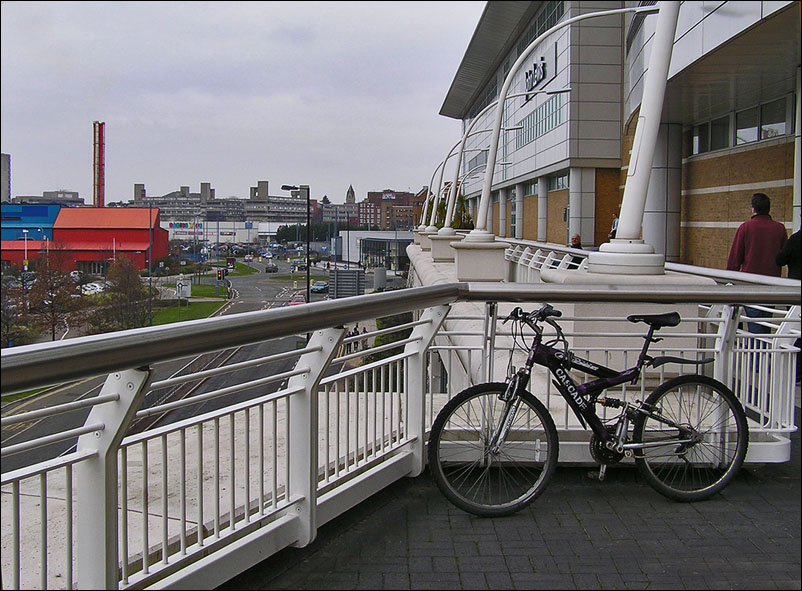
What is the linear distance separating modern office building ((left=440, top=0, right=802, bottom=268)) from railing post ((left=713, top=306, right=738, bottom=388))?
2234 mm

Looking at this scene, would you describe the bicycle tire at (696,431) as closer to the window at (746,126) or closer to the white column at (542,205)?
the window at (746,126)

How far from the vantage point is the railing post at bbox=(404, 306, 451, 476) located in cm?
415

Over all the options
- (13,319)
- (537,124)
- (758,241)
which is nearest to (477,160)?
(537,124)

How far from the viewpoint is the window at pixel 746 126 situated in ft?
Result: 58.7

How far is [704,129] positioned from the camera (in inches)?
893

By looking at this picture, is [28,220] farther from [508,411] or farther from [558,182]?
[558,182]

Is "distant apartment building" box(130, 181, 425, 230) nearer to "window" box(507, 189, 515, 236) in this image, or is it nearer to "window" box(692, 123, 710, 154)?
"window" box(692, 123, 710, 154)

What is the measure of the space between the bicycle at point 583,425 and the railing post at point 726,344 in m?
0.48

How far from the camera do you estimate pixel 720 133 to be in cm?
2114

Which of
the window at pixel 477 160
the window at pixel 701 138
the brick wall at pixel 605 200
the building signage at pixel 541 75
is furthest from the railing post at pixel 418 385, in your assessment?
the brick wall at pixel 605 200

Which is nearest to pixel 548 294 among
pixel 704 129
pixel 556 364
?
pixel 556 364

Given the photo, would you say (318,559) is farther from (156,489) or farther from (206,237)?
(206,237)

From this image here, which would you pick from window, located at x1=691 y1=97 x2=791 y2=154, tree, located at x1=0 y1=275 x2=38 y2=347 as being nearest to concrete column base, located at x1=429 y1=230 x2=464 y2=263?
window, located at x1=691 y1=97 x2=791 y2=154

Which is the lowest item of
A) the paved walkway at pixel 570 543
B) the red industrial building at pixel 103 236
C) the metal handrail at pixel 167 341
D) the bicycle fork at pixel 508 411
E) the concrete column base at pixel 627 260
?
the paved walkway at pixel 570 543
